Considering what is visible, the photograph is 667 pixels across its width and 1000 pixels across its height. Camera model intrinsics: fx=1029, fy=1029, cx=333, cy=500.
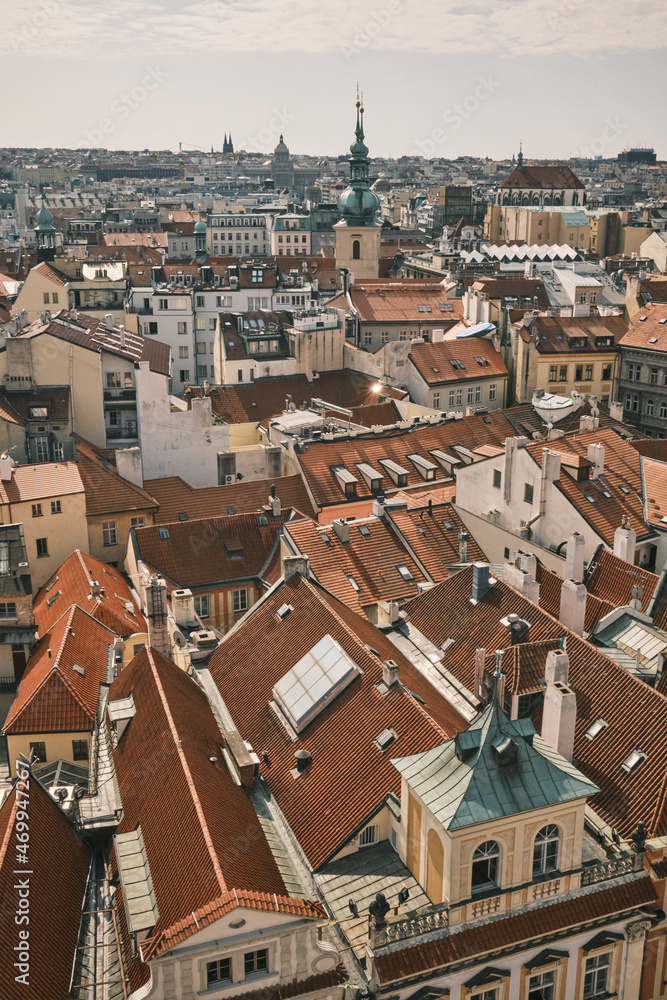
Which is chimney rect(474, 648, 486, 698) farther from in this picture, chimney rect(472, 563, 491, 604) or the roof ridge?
the roof ridge

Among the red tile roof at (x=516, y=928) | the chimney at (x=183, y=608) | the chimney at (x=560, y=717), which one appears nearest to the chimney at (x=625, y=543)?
the chimney at (x=560, y=717)

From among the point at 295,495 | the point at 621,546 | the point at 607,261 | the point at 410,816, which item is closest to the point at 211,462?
the point at 295,495

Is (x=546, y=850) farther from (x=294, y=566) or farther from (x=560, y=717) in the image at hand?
(x=294, y=566)

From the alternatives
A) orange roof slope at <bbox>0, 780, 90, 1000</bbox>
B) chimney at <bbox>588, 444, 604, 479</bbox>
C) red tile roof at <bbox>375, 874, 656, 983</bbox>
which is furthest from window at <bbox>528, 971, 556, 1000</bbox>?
chimney at <bbox>588, 444, 604, 479</bbox>

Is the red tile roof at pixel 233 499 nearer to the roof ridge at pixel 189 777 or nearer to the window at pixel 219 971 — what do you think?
the roof ridge at pixel 189 777

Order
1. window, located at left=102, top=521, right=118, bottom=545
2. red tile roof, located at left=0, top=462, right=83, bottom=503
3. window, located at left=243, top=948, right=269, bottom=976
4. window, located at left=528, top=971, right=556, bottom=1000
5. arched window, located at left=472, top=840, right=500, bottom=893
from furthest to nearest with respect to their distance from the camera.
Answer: window, located at left=102, top=521, right=118, bottom=545
red tile roof, located at left=0, top=462, right=83, bottom=503
window, located at left=528, top=971, right=556, bottom=1000
arched window, located at left=472, top=840, right=500, bottom=893
window, located at left=243, top=948, right=269, bottom=976

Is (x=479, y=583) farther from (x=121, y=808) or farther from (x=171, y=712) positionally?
(x=121, y=808)
